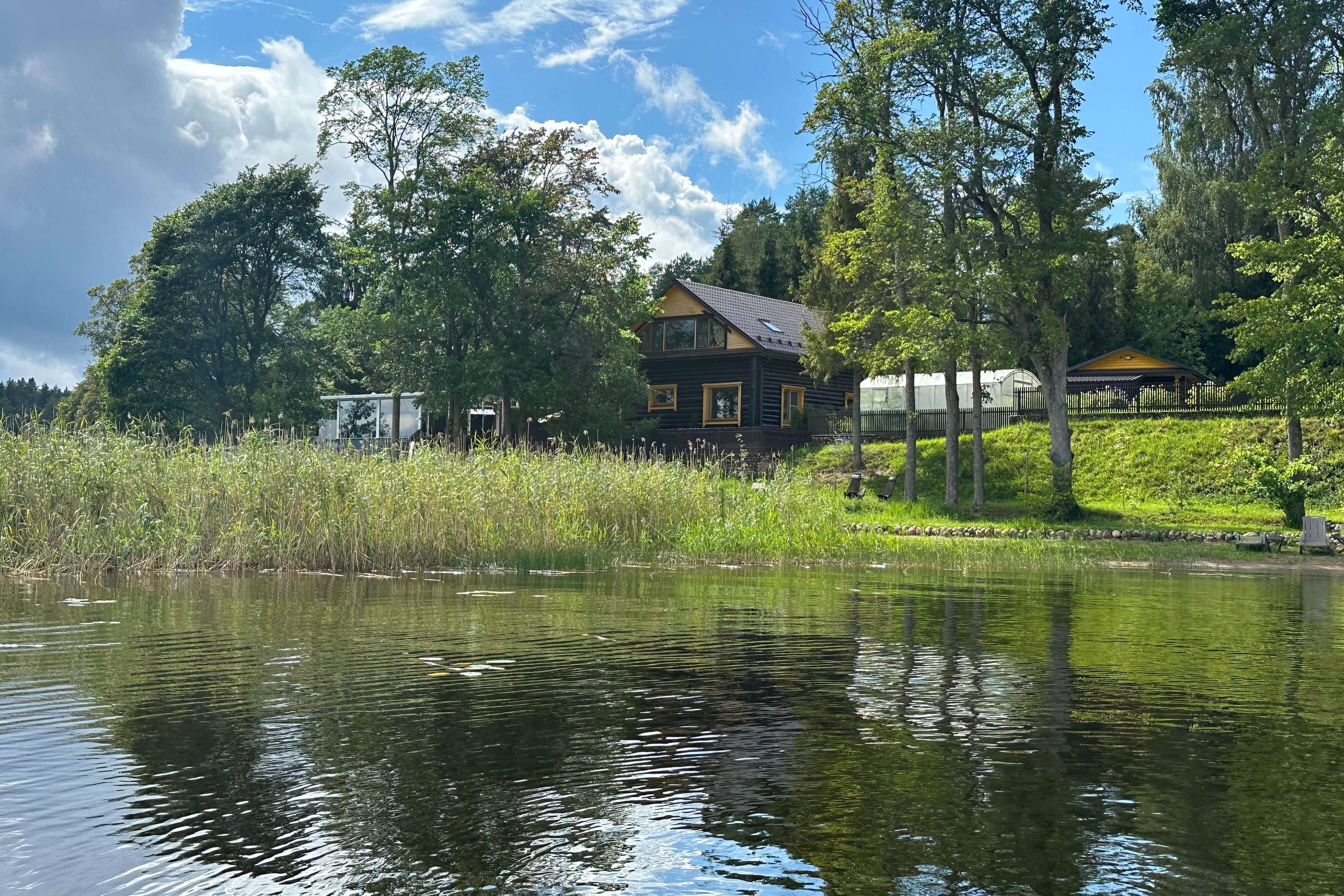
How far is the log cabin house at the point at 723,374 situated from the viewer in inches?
1673

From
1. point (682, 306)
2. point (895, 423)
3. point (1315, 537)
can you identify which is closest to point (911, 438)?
point (895, 423)

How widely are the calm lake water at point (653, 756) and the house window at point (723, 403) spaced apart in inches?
1344

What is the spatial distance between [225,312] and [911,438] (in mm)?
29506

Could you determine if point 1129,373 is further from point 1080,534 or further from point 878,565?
point 878,565

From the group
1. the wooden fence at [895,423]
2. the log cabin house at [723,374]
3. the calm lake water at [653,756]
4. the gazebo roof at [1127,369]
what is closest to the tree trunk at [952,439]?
the wooden fence at [895,423]

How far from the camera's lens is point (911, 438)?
31828 mm

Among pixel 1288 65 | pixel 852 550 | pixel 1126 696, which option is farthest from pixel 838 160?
pixel 1126 696

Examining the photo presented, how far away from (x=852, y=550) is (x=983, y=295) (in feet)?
41.9

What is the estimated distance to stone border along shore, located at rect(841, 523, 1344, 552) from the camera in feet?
74.6

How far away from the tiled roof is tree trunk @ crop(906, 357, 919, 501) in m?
9.04

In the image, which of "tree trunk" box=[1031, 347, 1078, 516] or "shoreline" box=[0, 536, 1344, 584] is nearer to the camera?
"shoreline" box=[0, 536, 1344, 584]

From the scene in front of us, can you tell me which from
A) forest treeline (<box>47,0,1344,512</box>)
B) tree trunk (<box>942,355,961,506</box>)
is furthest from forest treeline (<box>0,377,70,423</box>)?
tree trunk (<box>942,355,961,506</box>)

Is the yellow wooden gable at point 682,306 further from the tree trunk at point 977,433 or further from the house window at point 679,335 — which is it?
the tree trunk at point 977,433

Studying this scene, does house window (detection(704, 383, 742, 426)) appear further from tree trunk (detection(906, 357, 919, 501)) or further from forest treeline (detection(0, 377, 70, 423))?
forest treeline (detection(0, 377, 70, 423))
